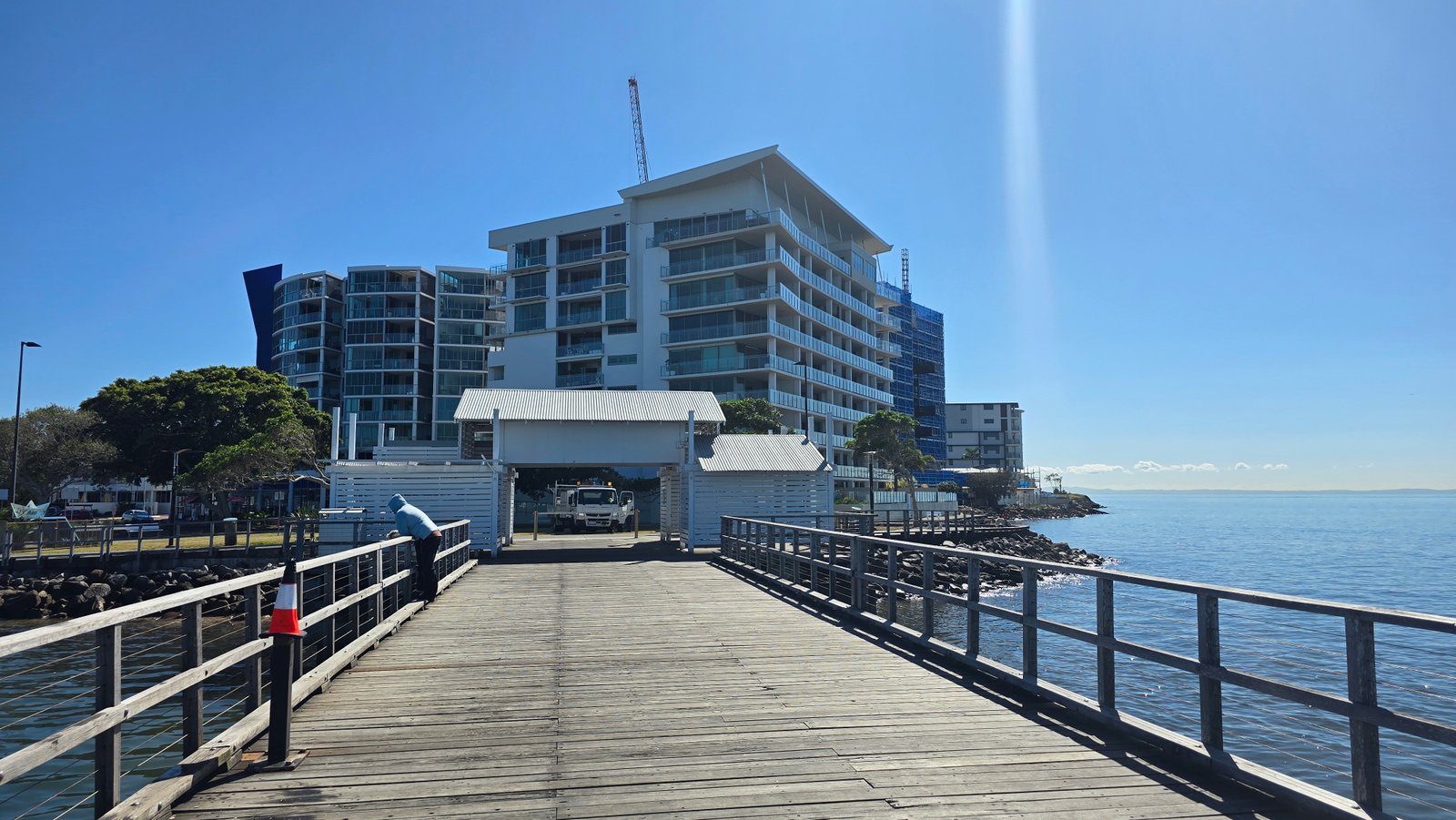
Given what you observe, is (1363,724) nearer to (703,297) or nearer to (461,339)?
(703,297)

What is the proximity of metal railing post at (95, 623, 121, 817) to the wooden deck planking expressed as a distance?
51 centimetres

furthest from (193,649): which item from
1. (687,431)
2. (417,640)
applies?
(687,431)

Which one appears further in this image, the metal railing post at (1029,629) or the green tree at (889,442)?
the green tree at (889,442)

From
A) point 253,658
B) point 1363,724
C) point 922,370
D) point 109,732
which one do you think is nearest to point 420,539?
point 253,658

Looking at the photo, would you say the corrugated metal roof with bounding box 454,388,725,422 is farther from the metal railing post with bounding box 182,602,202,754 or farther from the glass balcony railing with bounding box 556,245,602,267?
the glass balcony railing with bounding box 556,245,602,267

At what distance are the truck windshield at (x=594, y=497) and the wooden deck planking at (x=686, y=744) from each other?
1209 inches

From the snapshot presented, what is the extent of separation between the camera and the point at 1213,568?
4200cm

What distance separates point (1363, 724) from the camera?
4.23 metres

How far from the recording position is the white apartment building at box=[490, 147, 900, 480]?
67938 mm

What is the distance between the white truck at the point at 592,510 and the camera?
4059cm

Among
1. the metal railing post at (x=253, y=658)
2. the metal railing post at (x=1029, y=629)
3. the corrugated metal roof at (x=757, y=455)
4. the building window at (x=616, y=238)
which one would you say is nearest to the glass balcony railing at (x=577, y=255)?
the building window at (x=616, y=238)

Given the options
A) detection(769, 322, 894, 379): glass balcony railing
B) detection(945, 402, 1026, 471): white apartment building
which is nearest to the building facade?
detection(769, 322, 894, 379): glass balcony railing

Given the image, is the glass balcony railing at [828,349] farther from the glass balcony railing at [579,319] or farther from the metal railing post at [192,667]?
the metal railing post at [192,667]

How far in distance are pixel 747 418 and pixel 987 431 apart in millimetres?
98115
